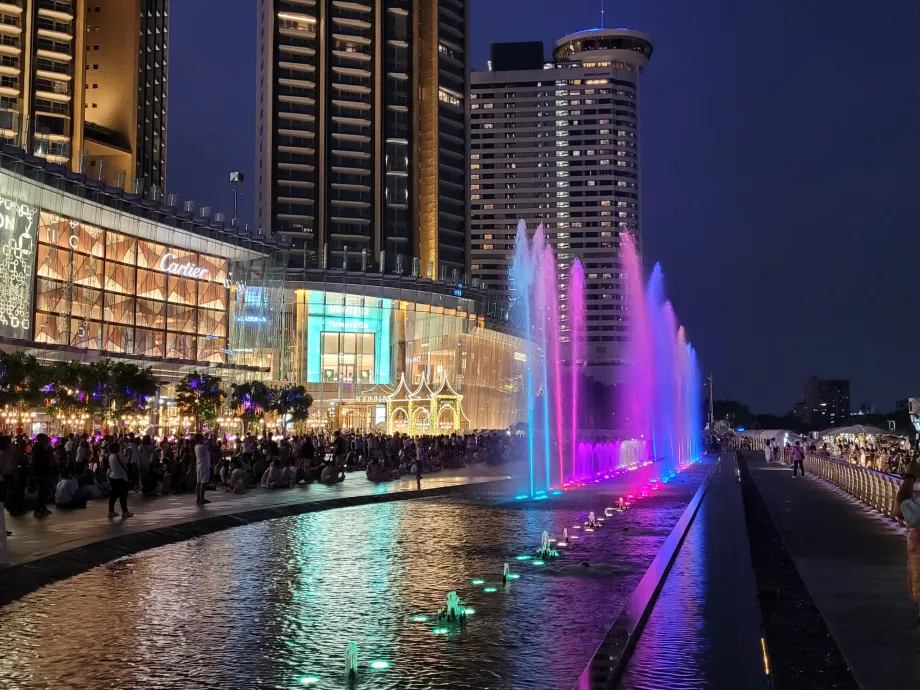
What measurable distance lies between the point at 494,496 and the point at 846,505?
8.91 meters

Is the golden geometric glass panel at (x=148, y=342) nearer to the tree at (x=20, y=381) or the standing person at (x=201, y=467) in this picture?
the tree at (x=20, y=381)

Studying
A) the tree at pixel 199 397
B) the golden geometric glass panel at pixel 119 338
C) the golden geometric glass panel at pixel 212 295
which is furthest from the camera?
the golden geometric glass panel at pixel 212 295

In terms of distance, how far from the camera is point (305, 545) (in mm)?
15438

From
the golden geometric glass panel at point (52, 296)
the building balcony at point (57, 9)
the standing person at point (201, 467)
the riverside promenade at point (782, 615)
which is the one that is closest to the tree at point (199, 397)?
the golden geometric glass panel at point (52, 296)

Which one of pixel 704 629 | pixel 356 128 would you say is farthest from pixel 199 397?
pixel 356 128

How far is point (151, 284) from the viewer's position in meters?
66.8

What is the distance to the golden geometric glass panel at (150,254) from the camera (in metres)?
65.4

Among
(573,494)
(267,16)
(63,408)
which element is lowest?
(573,494)

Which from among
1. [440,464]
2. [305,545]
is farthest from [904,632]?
[440,464]

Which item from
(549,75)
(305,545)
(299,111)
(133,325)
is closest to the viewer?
(305,545)

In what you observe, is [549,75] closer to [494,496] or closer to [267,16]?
[267,16]

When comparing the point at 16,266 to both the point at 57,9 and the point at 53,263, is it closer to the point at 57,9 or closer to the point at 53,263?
the point at 53,263

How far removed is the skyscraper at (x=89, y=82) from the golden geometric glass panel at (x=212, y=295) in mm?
10960

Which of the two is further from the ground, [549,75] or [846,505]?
[549,75]
